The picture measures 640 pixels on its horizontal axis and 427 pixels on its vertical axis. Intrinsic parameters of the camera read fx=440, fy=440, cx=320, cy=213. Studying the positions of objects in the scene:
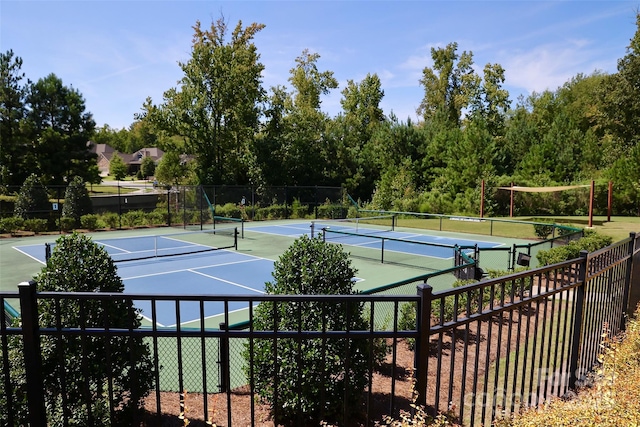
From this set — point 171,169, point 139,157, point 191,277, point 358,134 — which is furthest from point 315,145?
point 139,157

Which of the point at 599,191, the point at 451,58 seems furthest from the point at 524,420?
the point at 451,58

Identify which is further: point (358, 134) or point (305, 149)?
point (358, 134)

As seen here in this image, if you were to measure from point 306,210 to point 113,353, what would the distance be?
31077 millimetres

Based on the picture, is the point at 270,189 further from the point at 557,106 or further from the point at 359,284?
the point at 557,106

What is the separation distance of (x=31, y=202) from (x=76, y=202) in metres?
2.25

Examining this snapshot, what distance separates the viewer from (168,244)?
21.0 m

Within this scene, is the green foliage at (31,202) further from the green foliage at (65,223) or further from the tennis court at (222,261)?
the tennis court at (222,261)

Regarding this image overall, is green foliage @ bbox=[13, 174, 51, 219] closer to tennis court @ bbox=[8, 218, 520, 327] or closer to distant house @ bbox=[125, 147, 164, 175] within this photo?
tennis court @ bbox=[8, 218, 520, 327]

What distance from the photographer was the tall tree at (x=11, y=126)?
35906mm

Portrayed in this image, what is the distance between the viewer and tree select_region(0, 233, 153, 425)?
12.7 ft

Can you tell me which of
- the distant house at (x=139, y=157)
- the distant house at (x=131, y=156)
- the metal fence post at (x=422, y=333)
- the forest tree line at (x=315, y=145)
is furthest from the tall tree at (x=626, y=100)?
the distant house at (x=139, y=157)

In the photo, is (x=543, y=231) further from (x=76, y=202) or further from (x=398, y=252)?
(x=76, y=202)

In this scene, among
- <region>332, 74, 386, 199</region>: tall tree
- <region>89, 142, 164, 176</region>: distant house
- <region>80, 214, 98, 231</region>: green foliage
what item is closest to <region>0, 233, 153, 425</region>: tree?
<region>80, 214, 98, 231</region>: green foliage

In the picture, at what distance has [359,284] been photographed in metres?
13.1
